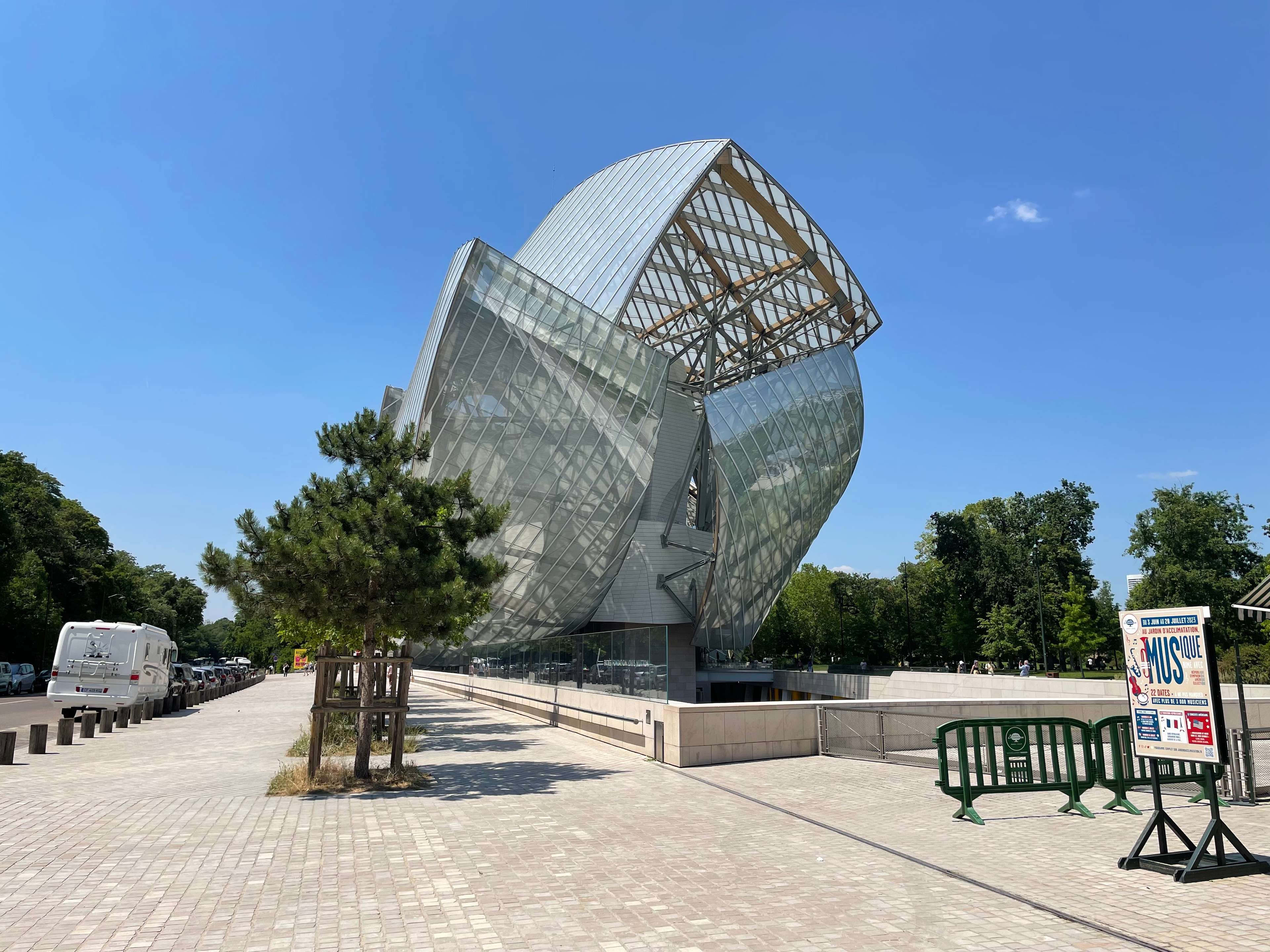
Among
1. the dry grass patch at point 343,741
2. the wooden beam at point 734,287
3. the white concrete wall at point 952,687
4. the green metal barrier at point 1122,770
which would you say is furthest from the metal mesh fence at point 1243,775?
the wooden beam at point 734,287

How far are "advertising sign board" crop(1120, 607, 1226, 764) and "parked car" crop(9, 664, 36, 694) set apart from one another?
164ft

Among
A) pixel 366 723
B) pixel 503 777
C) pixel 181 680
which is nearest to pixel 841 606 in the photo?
pixel 181 680

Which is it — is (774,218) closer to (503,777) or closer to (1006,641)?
(503,777)

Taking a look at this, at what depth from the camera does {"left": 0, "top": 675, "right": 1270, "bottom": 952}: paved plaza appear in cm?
564

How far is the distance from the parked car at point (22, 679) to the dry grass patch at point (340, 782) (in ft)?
128

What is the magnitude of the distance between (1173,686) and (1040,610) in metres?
58.6

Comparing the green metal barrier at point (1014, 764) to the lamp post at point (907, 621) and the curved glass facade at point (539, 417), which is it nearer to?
the curved glass facade at point (539, 417)

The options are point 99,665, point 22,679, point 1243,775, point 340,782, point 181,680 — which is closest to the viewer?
point 1243,775

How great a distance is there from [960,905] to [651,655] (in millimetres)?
11452

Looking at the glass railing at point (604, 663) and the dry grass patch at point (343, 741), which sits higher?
the glass railing at point (604, 663)

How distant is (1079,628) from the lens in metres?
58.5

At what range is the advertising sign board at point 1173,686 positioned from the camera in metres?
7.07

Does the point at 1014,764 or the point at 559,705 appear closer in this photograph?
the point at 1014,764

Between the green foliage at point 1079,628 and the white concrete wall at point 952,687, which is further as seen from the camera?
the green foliage at point 1079,628
